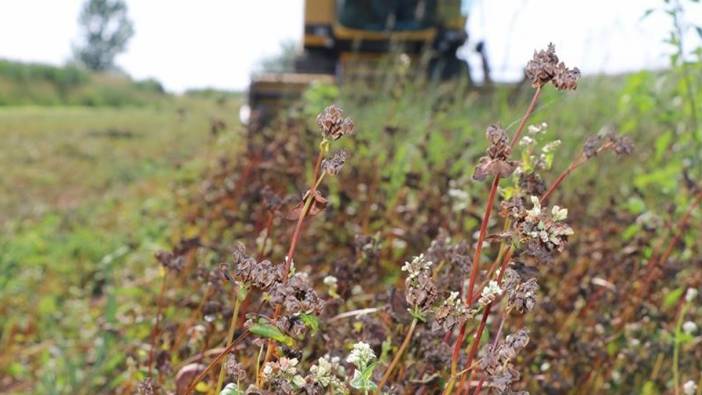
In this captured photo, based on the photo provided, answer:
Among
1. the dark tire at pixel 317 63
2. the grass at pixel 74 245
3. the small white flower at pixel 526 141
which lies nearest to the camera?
the small white flower at pixel 526 141

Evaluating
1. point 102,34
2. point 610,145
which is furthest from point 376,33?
point 102,34

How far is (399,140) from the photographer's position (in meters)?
4.62

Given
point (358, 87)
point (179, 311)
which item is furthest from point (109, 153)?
point (179, 311)

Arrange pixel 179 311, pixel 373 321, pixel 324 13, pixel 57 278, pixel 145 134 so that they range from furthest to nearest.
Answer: pixel 145 134
pixel 324 13
pixel 57 278
pixel 179 311
pixel 373 321

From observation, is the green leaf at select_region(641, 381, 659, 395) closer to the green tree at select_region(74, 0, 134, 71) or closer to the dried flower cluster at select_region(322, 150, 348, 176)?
the dried flower cluster at select_region(322, 150, 348, 176)

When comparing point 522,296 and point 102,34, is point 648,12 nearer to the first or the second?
point 522,296

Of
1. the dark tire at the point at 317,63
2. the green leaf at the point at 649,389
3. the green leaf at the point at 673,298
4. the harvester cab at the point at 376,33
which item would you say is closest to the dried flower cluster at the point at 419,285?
the green leaf at the point at 649,389

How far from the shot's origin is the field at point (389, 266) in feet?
3.75

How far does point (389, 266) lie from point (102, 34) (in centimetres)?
7556

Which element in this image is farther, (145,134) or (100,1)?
(100,1)

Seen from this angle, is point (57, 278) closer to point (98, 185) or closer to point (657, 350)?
point (657, 350)

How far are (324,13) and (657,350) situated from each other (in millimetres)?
10334

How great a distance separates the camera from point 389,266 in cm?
311

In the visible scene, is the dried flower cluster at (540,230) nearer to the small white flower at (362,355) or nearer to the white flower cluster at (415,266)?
the white flower cluster at (415,266)
